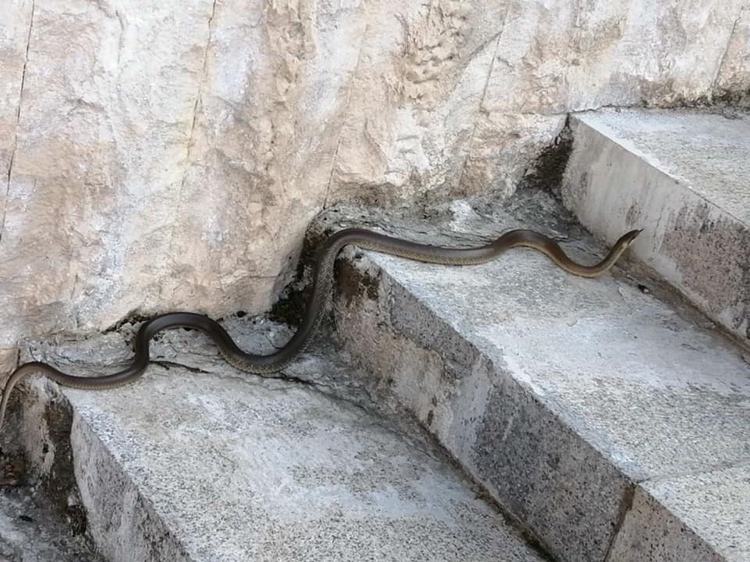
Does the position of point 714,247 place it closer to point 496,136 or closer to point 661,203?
point 661,203

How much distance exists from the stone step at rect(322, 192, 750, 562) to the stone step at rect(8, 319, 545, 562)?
179mm

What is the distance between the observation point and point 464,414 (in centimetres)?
385

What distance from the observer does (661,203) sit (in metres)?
4.60

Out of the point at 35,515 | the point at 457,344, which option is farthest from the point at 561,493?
the point at 35,515

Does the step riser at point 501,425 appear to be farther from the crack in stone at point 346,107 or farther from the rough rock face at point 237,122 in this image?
the rough rock face at point 237,122

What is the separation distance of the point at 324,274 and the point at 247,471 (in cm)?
104

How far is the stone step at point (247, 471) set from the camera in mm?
3346

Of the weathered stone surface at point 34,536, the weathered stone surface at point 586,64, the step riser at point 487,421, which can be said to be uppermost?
the weathered stone surface at point 586,64

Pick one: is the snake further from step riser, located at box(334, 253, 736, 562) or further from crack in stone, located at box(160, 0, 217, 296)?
crack in stone, located at box(160, 0, 217, 296)

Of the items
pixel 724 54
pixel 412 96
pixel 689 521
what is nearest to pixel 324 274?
pixel 412 96

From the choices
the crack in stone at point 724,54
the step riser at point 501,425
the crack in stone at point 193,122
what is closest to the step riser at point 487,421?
the step riser at point 501,425

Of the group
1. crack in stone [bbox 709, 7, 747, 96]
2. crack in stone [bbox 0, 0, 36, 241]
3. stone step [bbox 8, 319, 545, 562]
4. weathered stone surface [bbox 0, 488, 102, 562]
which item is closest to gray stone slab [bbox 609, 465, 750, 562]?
stone step [bbox 8, 319, 545, 562]

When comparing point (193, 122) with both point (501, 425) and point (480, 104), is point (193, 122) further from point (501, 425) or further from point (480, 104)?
point (501, 425)

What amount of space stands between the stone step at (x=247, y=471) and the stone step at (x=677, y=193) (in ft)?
4.33
